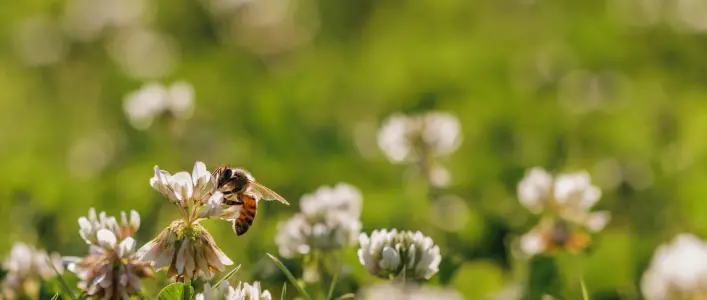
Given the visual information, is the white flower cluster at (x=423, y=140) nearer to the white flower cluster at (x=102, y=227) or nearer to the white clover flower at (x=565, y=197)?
the white clover flower at (x=565, y=197)

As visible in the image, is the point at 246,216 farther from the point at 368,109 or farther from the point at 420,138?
the point at 368,109

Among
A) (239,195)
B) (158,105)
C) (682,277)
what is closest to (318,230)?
(239,195)

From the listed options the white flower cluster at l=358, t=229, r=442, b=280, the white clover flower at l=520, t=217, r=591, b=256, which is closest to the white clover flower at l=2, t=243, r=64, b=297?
the white flower cluster at l=358, t=229, r=442, b=280

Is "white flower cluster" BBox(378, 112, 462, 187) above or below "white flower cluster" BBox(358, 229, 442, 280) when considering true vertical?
above

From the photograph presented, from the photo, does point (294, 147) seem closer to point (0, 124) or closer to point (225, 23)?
point (0, 124)

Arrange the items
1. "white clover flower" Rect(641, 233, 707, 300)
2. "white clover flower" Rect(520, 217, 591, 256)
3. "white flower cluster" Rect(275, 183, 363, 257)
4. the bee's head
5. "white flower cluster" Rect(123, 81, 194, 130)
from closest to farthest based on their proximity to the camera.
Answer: "white clover flower" Rect(641, 233, 707, 300), the bee's head, "white flower cluster" Rect(275, 183, 363, 257), "white clover flower" Rect(520, 217, 591, 256), "white flower cluster" Rect(123, 81, 194, 130)

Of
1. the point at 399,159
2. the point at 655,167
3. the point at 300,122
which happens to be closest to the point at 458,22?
the point at 300,122

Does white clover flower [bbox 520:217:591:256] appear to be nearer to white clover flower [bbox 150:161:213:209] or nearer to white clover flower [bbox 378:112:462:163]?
white clover flower [bbox 378:112:462:163]
